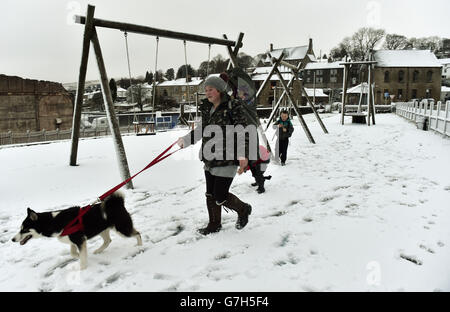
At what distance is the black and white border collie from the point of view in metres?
2.72

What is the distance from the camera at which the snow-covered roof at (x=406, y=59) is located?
59.5 m

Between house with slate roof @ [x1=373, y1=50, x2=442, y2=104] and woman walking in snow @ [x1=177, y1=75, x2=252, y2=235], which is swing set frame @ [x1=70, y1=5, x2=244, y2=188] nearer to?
woman walking in snow @ [x1=177, y1=75, x2=252, y2=235]

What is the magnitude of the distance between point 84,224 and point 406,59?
72177mm

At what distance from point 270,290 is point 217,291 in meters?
0.45

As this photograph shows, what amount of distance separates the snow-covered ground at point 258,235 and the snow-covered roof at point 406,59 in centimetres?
6355

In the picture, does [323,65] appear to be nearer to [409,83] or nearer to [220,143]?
[409,83]

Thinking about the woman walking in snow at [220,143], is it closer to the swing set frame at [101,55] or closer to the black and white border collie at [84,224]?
the black and white border collie at [84,224]

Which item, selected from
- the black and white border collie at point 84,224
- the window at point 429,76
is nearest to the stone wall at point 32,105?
the black and white border collie at point 84,224

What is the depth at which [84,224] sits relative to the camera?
2.85m

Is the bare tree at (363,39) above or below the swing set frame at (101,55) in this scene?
above

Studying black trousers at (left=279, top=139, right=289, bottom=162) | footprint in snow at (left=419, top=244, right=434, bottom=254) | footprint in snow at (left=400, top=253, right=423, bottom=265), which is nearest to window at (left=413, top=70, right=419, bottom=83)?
black trousers at (left=279, top=139, right=289, bottom=162)

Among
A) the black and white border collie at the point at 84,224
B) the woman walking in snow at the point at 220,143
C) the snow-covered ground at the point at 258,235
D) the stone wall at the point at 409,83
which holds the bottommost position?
the snow-covered ground at the point at 258,235

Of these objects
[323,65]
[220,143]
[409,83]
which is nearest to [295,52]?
[323,65]

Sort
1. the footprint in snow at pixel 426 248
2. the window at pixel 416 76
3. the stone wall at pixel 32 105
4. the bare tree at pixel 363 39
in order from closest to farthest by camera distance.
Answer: the footprint in snow at pixel 426 248 → the stone wall at pixel 32 105 → the window at pixel 416 76 → the bare tree at pixel 363 39
